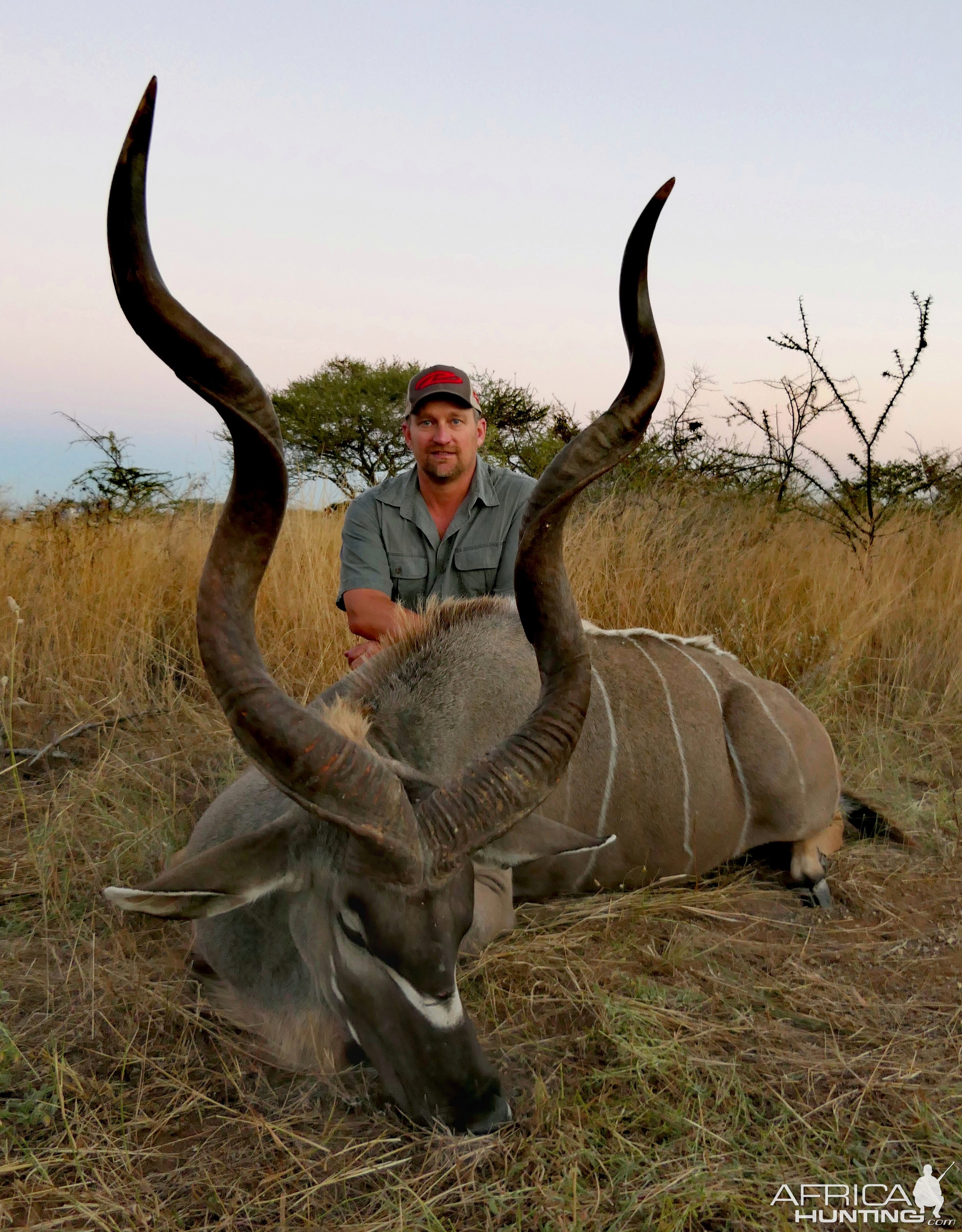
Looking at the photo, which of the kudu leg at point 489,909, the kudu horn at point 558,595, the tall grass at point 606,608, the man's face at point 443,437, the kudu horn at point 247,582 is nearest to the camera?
the kudu horn at point 247,582

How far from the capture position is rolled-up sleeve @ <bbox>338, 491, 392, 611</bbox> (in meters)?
4.48

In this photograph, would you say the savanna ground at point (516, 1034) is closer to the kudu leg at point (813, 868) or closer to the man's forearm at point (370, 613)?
the kudu leg at point (813, 868)

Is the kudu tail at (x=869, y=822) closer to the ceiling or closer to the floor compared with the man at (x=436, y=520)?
closer to the floor

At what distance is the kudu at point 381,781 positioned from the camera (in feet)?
6.58

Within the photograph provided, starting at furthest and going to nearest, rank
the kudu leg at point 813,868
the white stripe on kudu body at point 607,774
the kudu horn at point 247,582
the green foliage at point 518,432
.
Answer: the green foliage at point 518,432 < the kudu leg at point 813,868 < the white stripe on kudu body at point 607,774 < the kudu horn at point 247,582

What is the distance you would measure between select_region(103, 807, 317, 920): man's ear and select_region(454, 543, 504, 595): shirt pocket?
7.57ft

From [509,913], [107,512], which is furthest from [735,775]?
[107,512]

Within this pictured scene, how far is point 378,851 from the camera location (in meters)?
2.02

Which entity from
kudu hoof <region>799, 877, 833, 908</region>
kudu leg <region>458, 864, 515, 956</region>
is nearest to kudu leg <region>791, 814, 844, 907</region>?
kudu hoof <region>799, 877, 833, 908</region>

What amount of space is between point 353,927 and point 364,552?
102 inches

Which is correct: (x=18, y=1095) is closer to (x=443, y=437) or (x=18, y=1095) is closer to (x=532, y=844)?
(x=532, y=844)

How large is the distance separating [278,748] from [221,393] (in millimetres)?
771

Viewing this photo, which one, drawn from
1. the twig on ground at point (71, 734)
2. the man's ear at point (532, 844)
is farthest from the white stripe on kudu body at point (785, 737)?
the twig on ground at point (71, 734)

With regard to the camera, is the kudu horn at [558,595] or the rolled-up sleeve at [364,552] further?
the rolled-up sleeve at [364,552]
